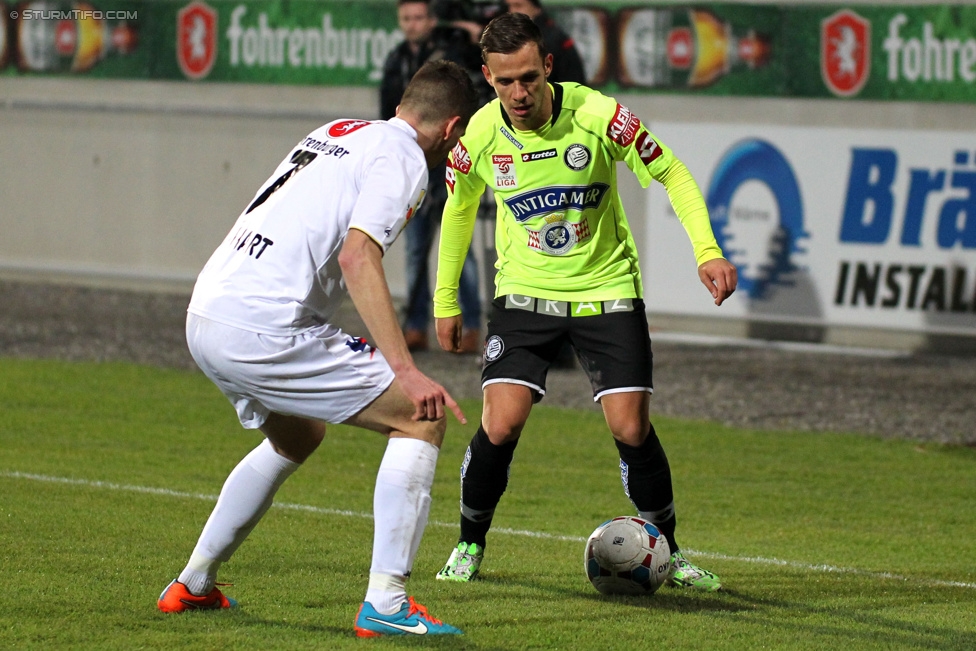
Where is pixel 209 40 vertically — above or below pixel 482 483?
above

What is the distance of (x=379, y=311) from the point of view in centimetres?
448

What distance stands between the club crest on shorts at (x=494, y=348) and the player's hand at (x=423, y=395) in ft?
4.61

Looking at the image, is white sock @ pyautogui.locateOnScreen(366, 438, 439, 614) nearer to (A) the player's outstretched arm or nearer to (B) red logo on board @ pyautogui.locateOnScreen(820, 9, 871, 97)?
(A) the player's outstretched arm

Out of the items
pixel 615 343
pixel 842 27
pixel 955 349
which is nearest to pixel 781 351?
pixel 955 349

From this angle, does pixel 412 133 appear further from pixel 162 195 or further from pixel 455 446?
pixel 162 195

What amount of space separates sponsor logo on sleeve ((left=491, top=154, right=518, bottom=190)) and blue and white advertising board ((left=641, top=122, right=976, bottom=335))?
786 centimetres

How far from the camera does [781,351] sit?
1347 cm

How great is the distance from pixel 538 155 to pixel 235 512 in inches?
71.4

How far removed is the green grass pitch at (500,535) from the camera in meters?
5.02

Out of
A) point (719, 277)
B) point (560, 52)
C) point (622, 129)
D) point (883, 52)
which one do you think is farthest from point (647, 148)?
point (883, 52)

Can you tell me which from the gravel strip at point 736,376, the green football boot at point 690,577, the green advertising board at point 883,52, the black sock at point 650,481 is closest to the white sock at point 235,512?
the black sock at point 650,481

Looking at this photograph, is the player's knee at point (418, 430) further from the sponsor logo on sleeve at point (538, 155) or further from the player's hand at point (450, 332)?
the sponsor logo on sleeve at point (538, 155)

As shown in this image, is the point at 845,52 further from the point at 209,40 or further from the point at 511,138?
the point at 511,138

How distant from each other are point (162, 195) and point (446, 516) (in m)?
10.4
